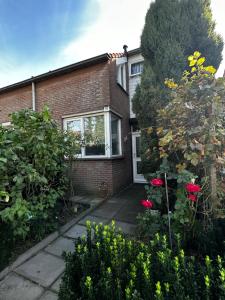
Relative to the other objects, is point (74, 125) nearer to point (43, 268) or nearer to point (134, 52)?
point (134, 52)

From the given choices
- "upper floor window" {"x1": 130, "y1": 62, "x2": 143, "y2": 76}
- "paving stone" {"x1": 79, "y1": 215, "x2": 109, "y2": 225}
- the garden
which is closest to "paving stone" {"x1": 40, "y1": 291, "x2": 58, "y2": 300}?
the garden

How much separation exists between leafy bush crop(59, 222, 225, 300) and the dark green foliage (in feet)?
8.21

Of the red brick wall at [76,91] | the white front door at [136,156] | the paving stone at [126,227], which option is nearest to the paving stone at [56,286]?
the paving stone at [126,227]

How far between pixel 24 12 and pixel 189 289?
7.59m

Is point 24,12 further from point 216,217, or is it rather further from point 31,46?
point 216,217

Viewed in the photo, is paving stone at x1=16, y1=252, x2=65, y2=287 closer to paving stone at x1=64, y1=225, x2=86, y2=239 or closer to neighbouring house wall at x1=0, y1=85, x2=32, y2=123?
paving stone at x1=64, y1=225, x2=86, y2=239

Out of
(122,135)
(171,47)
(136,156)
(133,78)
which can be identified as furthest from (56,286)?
(133,78)

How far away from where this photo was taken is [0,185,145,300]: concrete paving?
220cm

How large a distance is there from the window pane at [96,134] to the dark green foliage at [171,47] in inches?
73.0

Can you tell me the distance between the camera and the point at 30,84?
7.39 meters

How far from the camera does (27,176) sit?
10.1ft

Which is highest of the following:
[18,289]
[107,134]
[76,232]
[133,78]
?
[133,78]

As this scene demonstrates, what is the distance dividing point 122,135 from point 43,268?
5120 mm

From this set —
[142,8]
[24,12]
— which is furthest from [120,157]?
[24,12]
